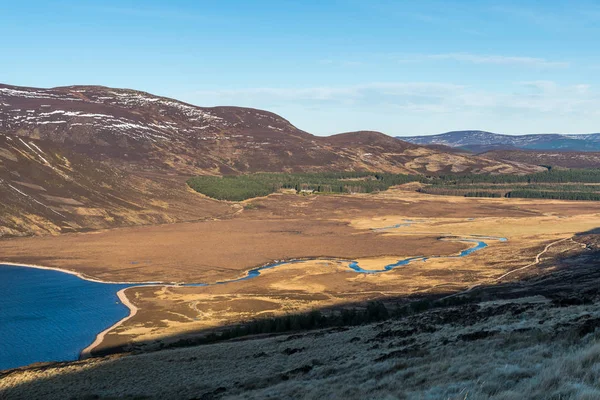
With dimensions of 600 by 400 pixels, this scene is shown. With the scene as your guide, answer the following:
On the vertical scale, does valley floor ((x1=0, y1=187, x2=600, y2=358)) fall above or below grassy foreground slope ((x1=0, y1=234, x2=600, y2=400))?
below

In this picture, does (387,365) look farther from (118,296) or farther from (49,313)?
(118,296)

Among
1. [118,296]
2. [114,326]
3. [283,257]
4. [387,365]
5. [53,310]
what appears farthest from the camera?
[283,257]

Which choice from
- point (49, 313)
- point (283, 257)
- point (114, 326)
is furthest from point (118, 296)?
point (283, 257)

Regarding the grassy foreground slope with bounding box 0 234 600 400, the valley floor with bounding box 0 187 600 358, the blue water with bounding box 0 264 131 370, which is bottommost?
the blue water with bounding box 0 264 131 370

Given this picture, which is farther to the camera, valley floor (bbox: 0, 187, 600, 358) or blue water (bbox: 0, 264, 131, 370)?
valley floor (bbox: 0, 187, 600, 358)

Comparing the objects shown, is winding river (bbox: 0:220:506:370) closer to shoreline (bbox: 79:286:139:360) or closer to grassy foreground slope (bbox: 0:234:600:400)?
shoreline (bbox: 79:286:139:360)

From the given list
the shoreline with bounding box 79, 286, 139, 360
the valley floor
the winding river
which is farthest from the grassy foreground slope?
the valley floor

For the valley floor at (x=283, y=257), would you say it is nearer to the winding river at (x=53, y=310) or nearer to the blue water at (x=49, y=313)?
the winding river at (x=53, y=310)
